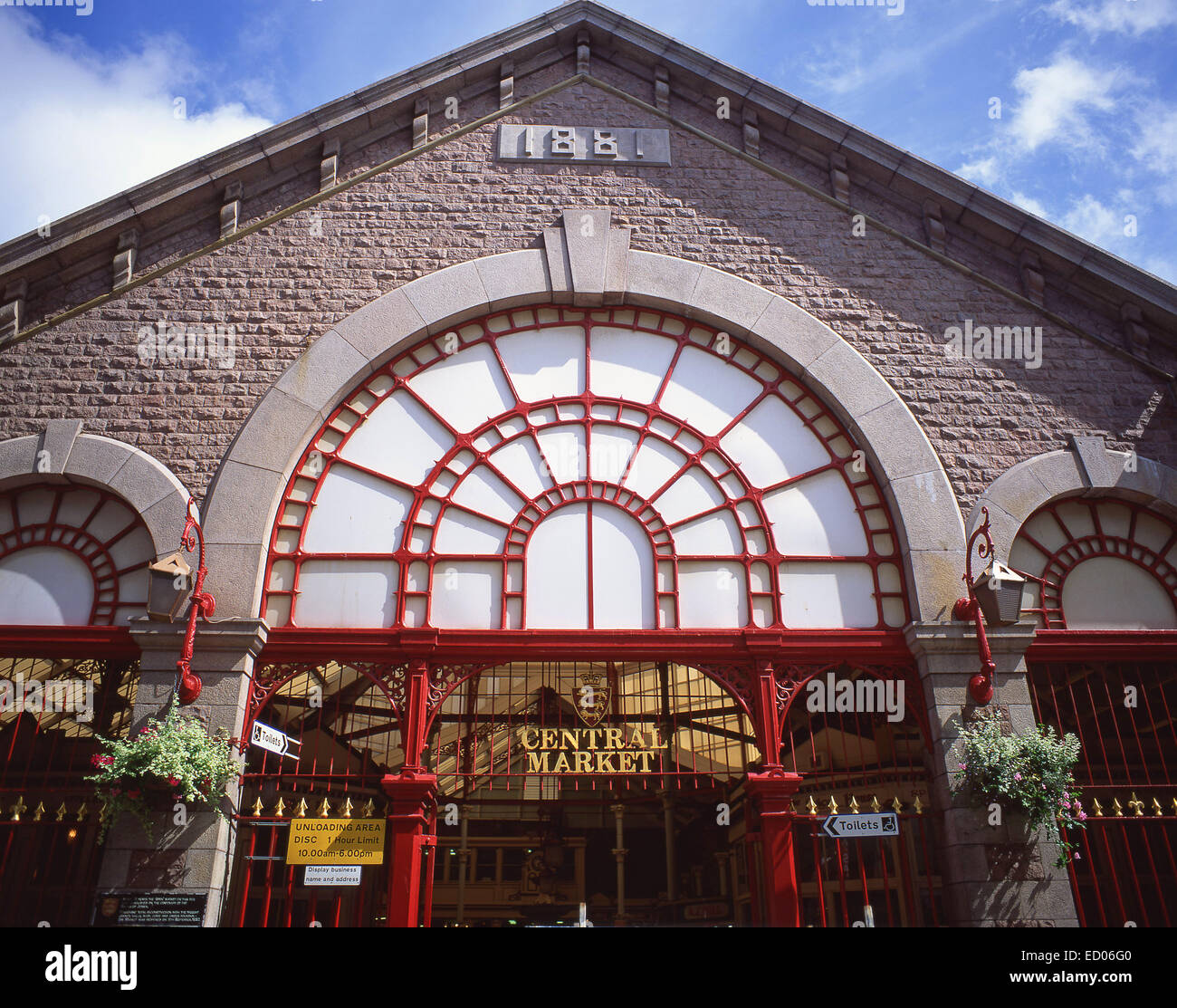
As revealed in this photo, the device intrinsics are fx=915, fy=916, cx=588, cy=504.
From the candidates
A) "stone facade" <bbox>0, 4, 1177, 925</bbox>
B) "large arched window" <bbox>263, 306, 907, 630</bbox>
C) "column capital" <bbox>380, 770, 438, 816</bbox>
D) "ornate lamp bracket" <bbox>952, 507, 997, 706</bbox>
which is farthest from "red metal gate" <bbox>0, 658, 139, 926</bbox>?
"ornate lamp bracket" <bbox>952, 507, 997, 706</bbox>

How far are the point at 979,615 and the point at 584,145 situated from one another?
8.36m

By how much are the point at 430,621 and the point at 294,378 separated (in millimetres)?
3589

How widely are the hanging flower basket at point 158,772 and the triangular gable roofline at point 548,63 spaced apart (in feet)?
21.4

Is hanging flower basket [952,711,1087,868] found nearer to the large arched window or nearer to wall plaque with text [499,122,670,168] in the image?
the large arched window

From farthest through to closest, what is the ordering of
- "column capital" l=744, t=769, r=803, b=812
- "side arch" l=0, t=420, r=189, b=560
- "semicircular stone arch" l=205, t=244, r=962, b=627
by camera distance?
"semicircular stone arch" l=205, t=244, r=962, b=627
"side arch" l=0, t=420, r=189, b=560
"column capital" l=744, t=769, r=803, b=812

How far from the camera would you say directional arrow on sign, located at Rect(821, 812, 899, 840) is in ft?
31.6

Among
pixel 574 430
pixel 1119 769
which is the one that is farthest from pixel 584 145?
pixel 1119 769

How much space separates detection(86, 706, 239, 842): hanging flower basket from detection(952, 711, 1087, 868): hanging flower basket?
7814mm

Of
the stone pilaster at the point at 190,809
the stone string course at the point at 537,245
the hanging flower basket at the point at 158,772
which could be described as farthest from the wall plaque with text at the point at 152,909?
the stone string course at the point at 537,245

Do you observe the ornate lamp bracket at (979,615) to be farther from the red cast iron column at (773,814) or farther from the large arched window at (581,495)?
the red cast iron column at (773,814)

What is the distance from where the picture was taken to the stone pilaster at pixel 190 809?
30.2ft

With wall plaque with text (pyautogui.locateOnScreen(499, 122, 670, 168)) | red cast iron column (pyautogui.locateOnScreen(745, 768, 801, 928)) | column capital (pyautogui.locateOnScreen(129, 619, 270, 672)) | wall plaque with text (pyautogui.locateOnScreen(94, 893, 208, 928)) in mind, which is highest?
wall plaque with text (pyautogui.locateOnScreen(499, 122, 670, 168))

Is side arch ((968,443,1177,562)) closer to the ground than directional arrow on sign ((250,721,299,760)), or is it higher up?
higher up

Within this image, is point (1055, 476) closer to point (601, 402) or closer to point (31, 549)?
point (601, 402)
